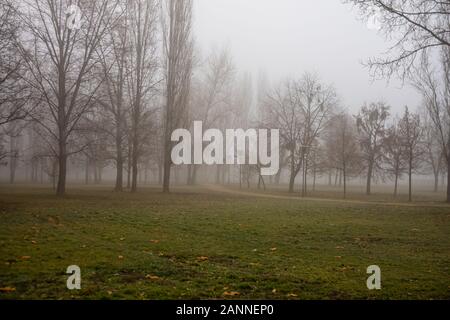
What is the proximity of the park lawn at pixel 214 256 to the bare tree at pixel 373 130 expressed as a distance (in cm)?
2809

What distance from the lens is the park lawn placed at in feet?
20.2

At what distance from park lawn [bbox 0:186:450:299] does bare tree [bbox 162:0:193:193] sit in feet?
53.8

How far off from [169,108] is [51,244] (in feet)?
76.3

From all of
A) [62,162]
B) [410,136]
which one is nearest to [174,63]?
[62,162]

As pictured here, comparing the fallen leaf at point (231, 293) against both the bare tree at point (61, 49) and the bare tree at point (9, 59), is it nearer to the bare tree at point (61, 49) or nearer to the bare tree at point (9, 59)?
the bare tree at point (9, 59)

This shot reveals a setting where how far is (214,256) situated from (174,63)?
25627mm

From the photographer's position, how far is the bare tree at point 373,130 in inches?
1671

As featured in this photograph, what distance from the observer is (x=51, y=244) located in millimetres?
9055

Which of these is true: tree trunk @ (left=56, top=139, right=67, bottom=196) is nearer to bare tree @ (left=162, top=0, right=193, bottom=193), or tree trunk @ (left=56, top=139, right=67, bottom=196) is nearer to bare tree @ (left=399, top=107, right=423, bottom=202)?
bare tree @ (left=162, top=0, right=193, bottom=193)

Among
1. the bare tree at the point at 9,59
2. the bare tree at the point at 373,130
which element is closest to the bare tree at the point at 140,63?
the bare tree at the point at 9,59

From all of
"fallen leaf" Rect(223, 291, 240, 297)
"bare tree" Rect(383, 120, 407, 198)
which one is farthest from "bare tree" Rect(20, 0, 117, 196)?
"bare tree" Rect(383, 120, 407, 198)

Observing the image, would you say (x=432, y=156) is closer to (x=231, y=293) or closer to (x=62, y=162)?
(x=62, y=162)
